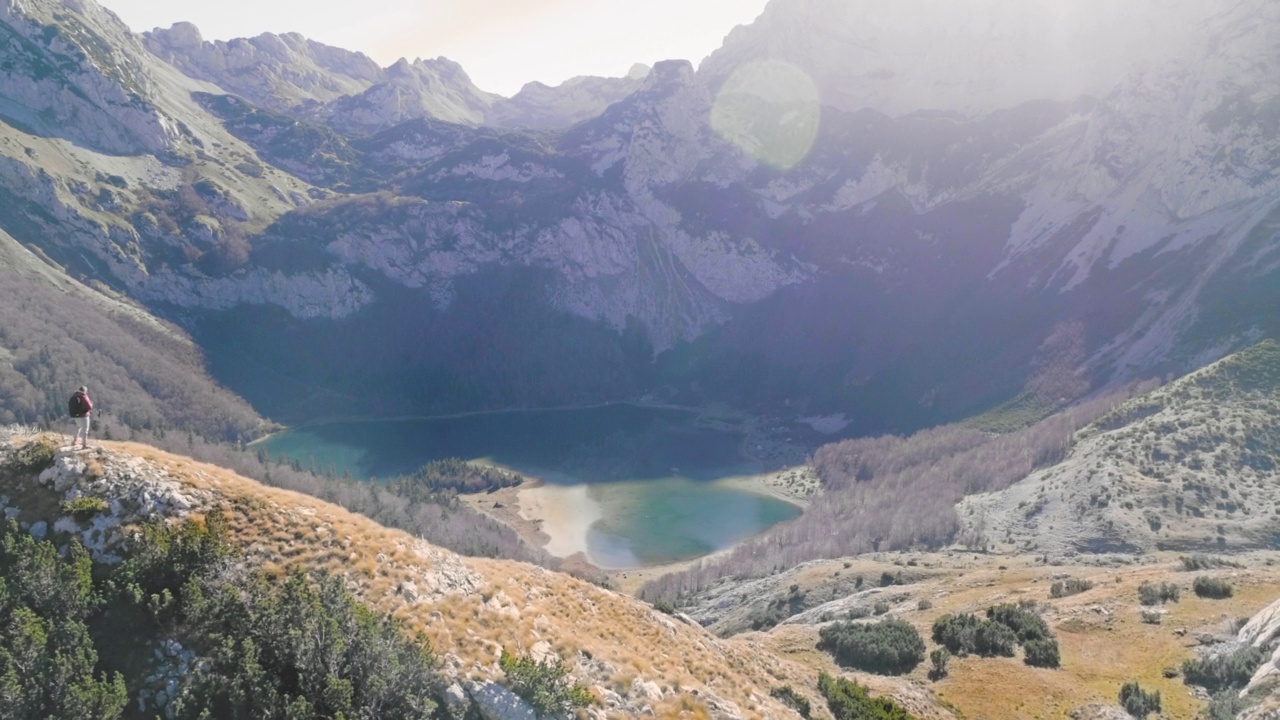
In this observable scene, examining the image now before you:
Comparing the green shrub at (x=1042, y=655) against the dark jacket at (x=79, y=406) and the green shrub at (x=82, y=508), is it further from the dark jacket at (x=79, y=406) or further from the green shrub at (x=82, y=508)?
the dark jacket at (x=79, y=406)

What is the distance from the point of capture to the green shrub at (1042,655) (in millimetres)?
41750

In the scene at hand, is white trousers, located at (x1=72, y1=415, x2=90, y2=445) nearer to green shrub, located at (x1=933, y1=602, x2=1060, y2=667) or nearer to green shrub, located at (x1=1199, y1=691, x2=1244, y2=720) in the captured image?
green shrub, located at (x1=1199, y1=691, x2=1244, y2=720)

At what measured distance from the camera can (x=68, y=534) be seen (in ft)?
79.5

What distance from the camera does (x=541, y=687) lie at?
2275cm

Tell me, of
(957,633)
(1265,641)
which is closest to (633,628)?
(957,633)

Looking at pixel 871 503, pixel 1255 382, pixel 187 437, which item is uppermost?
pixel 1255 382

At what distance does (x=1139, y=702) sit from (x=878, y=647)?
15.1 m

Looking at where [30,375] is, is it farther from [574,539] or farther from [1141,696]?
[1141,696]

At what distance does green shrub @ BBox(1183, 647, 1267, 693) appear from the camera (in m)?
33.6

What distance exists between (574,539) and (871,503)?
238 ft

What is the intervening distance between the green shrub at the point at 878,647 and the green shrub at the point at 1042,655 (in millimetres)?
6393

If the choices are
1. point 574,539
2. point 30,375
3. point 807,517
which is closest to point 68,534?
point 574,539

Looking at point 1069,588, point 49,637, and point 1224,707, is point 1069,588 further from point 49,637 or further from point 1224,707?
point 49,637

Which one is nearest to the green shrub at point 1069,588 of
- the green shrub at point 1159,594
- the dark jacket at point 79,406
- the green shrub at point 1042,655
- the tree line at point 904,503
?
the green shrub at point 1159,594
